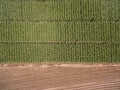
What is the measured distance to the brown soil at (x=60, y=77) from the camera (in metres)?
5.50

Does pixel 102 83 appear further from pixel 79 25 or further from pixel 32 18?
pixel 32 18

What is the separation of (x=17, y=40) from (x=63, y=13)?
51.6 inches

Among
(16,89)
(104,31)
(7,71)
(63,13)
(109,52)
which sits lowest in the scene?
(16,89)

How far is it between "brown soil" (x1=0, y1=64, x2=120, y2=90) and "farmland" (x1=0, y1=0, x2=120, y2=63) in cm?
19

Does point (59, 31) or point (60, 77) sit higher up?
point (59, 31)

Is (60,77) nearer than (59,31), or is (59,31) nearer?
(60,77)

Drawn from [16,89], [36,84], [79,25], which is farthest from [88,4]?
[16,89]

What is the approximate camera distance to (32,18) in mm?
5766

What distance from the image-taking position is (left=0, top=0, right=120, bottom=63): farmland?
18.6 feet

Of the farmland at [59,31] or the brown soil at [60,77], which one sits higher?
the farmland at [59,31]

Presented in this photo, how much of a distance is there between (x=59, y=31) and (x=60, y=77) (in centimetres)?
112

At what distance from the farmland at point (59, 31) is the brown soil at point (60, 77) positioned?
0.62 feet

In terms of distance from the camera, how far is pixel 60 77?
18.2 feet

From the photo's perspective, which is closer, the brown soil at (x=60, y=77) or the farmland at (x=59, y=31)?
the brown soil at (x=60, y=77)
